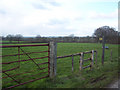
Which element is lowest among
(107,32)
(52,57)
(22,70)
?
(22,70)

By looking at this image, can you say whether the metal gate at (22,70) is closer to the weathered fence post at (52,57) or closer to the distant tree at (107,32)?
the weathered fence post at (52,57)

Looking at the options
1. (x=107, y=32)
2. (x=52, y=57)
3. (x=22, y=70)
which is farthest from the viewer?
(x=107, y=32)

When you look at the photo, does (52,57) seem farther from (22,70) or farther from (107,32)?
(107,32)

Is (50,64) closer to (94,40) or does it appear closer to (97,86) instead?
(97,86)

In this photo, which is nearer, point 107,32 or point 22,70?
point 22,70

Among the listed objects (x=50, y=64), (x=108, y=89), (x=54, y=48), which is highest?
(x=54, y=48)

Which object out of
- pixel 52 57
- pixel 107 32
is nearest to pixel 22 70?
pixel 52 57

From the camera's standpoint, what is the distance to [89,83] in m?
4.12

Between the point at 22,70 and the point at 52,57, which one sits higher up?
the point at 52,57

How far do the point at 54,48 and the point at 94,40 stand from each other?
109 ft

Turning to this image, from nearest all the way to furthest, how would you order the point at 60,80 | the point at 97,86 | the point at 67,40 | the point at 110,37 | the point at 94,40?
the point at 97,86 < the point at 60,80 < the point at 110,37 < the point at 94,40 < the point at 67,40

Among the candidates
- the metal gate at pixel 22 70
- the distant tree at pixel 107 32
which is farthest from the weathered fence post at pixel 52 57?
the distant tree at pixel 107 32

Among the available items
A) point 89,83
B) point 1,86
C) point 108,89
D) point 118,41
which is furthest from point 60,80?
point 118,41

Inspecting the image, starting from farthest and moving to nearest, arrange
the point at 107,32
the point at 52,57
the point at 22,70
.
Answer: the point at 107,32
the point at 22,70
the point at 52,57
